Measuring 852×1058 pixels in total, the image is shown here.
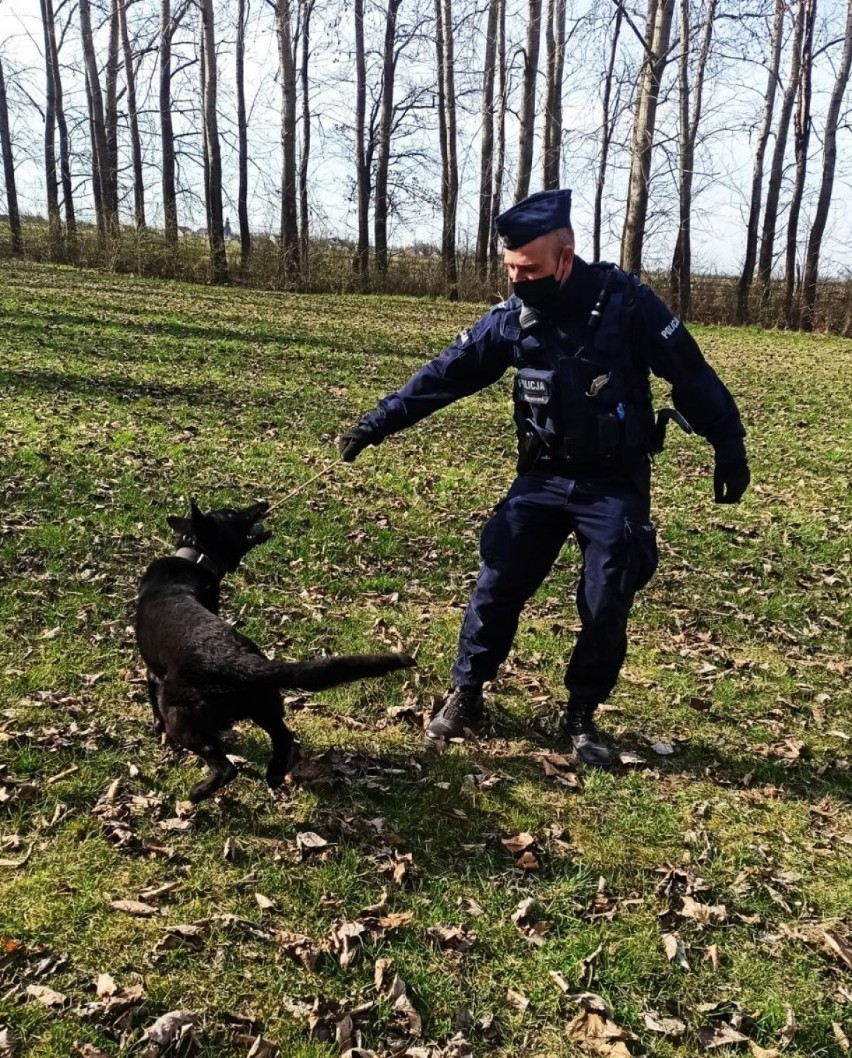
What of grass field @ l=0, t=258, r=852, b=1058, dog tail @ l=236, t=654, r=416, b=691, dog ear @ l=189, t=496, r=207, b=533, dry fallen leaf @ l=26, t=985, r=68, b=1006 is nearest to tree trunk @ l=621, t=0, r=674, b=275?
grass field @ l=0, t=258, r=852, b=1058

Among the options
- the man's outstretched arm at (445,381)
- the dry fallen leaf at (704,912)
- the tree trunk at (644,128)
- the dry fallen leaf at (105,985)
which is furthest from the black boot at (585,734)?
the tree trunk at (644,128)

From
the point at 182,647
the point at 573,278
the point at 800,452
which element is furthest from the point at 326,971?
the point at 800,452

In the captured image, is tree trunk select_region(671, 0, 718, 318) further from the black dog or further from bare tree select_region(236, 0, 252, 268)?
the black dog

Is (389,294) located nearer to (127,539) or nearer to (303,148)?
(303,148)

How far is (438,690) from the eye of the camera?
15.8 ft

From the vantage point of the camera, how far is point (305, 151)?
3053 centimetres

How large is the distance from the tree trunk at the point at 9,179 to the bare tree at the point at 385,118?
11.7m

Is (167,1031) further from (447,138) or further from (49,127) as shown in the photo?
(49,127)

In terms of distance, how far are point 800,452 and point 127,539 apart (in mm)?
8151

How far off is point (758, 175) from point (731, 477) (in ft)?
88.9

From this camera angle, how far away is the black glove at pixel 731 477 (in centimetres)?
379

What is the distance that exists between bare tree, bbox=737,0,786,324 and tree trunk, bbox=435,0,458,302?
905 cm

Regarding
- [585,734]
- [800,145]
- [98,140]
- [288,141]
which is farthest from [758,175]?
[585,734]

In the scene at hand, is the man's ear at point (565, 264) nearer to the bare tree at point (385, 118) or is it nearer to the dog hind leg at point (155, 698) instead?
the dog hind leg at point (155, 698)
